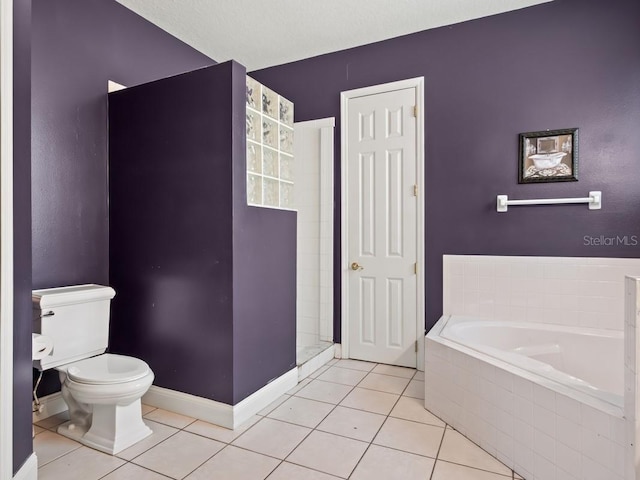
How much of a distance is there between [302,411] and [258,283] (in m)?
0.82

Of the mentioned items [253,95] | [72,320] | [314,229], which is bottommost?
[72,320]

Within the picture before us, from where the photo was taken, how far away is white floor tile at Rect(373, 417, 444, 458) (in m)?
1.95

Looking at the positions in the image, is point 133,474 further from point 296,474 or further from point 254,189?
point 254,189

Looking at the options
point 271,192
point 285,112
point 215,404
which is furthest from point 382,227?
point 215,404

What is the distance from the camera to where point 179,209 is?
92.0 inches

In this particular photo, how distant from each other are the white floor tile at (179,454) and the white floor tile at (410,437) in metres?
0.86

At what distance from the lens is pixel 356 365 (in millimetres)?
3227

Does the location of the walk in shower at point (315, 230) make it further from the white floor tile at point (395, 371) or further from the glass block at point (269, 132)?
the glass block at point (269, 132)

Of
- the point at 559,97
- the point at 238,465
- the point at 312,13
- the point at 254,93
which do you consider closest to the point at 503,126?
the point at 559,97

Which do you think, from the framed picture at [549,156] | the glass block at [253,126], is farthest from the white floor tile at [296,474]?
the framed picture at [549,156]

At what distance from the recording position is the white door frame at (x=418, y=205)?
10.1 ft

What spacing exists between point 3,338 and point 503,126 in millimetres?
3096

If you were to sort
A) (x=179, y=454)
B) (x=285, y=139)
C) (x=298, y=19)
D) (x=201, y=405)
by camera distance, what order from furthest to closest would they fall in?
(x=298, y=19)
(x=285, y=139)
(x=201, y=405)
(x=179, y=454)

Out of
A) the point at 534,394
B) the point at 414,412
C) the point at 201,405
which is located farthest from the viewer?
the point at 414,412
